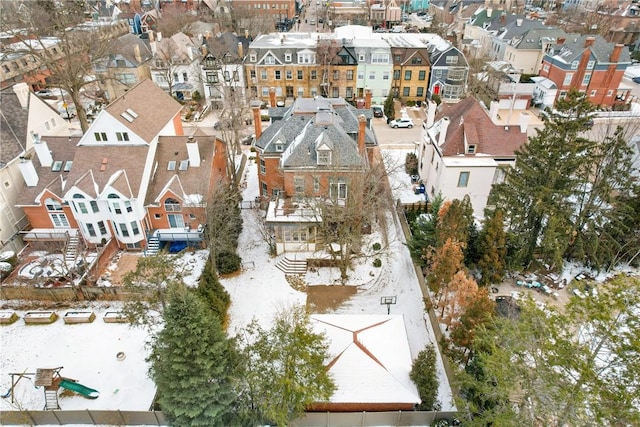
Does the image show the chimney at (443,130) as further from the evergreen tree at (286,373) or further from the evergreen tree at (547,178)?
the evergreen tree at (286,373)

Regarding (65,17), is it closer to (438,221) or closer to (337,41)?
(337,41)

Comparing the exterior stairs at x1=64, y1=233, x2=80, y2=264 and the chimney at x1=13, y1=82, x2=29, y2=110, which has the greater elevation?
the chimney at x1=13, y1=82, x2=29, y2=110

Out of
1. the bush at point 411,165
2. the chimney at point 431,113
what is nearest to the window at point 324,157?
the bush at point 411,165

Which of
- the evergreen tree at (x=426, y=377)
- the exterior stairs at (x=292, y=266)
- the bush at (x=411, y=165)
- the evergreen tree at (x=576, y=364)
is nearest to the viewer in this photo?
the evergreen tree at (x=576, y=364)

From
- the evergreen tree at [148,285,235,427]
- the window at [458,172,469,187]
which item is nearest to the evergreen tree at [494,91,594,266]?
the window at [458,172,469,187]

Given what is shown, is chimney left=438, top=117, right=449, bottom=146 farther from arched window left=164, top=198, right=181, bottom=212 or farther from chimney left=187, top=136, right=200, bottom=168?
arched window left=164, top=198, right=181, bottom=212

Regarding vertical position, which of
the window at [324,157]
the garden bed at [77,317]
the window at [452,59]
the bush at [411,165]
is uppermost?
the window at [452,59]
